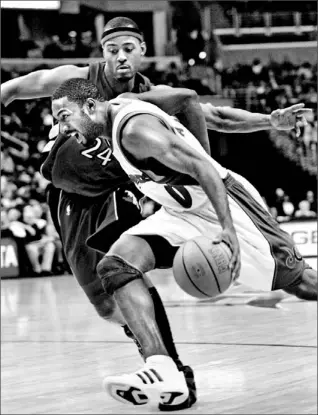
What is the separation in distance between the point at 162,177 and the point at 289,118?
1.57ft

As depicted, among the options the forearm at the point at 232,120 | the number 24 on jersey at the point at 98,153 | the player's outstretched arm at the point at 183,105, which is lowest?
the number 24 on jersey at the point at 98,153

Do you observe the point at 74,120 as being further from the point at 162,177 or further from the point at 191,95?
the point at 191,95

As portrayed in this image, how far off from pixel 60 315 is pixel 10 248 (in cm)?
383

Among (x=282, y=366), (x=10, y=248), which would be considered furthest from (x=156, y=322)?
(x=10, y=248)

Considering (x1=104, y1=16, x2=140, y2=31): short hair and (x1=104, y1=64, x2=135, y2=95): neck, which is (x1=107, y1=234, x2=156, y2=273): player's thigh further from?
(x1=104, y1=16, x2=140, y2=31): short hair

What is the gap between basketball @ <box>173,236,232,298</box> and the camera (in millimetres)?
2018

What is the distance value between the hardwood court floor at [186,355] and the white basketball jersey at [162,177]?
2.66 m

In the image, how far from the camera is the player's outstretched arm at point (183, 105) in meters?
2.44

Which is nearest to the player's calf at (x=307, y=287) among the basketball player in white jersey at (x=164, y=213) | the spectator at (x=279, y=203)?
the basketball player in white jersey at (x=164, y=213)

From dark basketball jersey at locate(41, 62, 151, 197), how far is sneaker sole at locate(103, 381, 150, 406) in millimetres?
682

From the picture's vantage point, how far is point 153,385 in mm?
2809

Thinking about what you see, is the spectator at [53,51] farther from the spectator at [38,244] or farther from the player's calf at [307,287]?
the player's calf at [307,287]

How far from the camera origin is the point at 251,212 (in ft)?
8.27

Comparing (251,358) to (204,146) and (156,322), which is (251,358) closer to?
(156,322)
